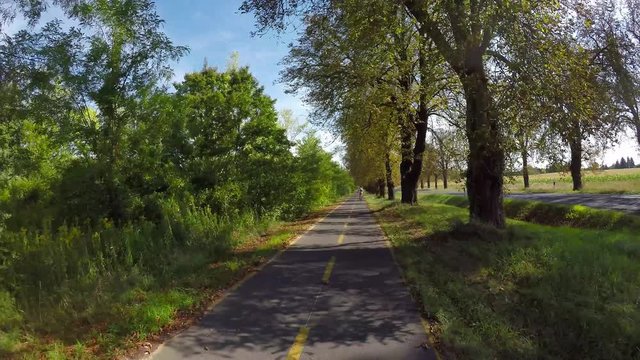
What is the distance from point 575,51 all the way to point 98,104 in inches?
468

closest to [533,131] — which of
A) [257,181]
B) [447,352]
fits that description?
[447,352]

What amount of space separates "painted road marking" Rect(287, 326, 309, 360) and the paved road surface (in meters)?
0.01

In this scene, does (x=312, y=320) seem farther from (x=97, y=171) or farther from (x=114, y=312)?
(x=97, y=171)

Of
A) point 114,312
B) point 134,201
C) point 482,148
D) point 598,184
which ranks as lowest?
point 114,312

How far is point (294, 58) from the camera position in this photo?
23.6 meters

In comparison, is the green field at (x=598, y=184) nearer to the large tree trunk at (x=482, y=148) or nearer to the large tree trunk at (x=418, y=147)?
the large tree trunk at (x=482, y=148)

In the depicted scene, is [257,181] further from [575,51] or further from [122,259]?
[575,51]

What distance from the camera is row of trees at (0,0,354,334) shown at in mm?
9477

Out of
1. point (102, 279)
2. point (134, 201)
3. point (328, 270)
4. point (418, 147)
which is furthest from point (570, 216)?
point (102, 279)

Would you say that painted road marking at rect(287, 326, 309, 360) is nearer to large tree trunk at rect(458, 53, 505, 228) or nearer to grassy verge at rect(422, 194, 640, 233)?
large tree trunk at rect(458, 53, 505, 228)

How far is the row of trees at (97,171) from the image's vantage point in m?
9.48

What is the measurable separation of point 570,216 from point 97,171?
66.9 ft

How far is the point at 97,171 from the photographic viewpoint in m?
13.4

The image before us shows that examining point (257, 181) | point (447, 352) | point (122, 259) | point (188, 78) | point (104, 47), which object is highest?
point (188, 78)
